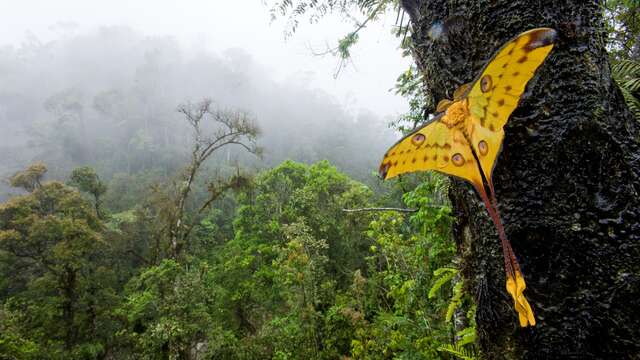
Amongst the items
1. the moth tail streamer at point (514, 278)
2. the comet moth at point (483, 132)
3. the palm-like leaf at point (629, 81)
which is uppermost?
the palm-like leaf at point (629, 81)

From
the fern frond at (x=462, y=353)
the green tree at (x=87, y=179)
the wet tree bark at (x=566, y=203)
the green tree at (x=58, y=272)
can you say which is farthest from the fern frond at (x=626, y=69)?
the green tree at (x=87, y=179)

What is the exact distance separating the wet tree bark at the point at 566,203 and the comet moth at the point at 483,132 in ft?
0.13

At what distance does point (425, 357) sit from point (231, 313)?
10.6 metres

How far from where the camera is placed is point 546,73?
55 centimetres

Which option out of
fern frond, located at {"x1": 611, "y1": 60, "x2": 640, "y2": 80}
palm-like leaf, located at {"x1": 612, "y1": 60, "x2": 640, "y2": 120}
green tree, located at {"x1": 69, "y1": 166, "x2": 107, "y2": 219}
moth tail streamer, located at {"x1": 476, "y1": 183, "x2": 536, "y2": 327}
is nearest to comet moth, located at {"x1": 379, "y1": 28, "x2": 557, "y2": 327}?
moth tail streamer, located at {"x1": 476, "y1": 183, "x2": 536, "y2": 327}

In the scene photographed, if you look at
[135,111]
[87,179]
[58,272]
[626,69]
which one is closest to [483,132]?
[626,69]

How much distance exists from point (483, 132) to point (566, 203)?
0.17 m

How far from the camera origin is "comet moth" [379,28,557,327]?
0.43 metres

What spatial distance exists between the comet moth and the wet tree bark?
4 centimetres

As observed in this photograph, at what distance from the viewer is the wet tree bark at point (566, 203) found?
0.47 m

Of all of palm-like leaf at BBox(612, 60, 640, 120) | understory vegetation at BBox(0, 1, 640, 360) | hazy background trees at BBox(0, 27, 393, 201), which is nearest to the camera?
palm-like leaf at BBox(612, 60, 640, 120)

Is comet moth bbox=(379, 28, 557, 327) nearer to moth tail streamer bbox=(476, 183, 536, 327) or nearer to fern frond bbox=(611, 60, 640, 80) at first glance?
moth tail streamer bbox=(476, 183, 536, 327)

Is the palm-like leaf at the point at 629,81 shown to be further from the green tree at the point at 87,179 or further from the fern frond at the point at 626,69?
the green tree at the point at 87,179

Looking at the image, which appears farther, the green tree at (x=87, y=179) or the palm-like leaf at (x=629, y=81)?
the green tree at (x=87, y=179)
